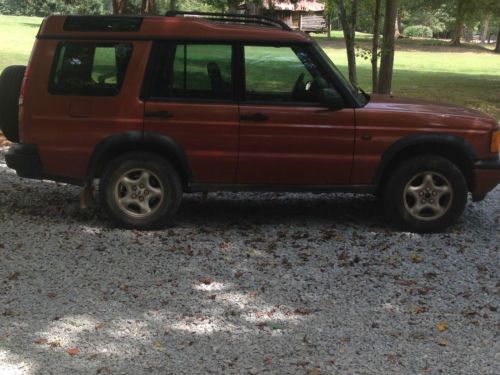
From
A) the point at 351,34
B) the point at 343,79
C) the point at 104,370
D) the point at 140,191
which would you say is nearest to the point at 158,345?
the point at 104,370

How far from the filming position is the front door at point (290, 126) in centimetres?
597

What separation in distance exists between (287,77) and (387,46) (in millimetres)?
7624

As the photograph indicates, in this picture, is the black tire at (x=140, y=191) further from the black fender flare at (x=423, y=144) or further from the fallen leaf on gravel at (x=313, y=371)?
the fallen leaf on gravel at (x=313, y=371)

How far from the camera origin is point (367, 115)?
19.7 feet

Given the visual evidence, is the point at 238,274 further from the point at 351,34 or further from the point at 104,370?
the point at 351,34

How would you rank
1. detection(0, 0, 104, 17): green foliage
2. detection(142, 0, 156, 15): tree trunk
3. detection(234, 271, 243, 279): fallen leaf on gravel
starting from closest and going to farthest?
1. detection(234, 271, 243, 279): fallen leaf on gravel
2. detection(142, 0, 156, 15): tree trunk
3. detection(0, 0, 104, 17): green foliage

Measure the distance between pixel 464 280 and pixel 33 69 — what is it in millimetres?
4197

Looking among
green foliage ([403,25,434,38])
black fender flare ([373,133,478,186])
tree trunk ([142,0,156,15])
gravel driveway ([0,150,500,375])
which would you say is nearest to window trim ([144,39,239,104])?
gravel driveway ([0,150,500,375])

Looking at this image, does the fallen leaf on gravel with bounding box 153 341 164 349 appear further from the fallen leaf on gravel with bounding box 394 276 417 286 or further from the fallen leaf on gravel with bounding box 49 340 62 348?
the fallen leaf on gravel with bounding box 394 276 417 286

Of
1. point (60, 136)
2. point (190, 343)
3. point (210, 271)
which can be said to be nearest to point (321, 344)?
point (190, 343)

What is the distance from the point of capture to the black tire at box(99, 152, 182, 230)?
239 inches

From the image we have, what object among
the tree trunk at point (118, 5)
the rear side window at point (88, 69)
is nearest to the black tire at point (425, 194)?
the rear side window at point (88, 69)

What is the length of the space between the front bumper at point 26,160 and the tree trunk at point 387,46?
8.82 metres

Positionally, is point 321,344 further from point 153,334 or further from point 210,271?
point 210,271
